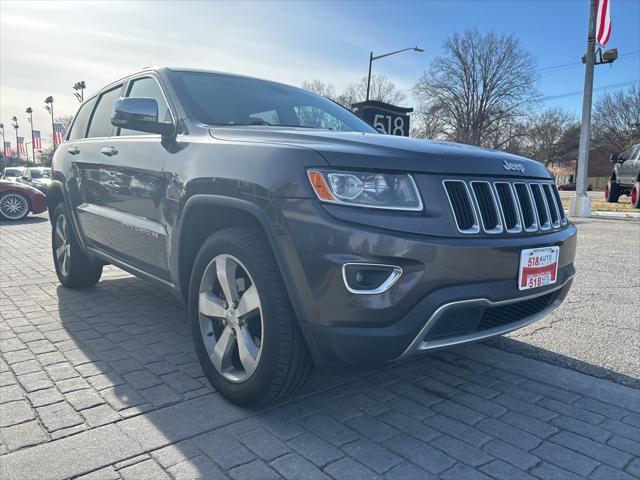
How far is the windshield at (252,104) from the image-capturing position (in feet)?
10.4

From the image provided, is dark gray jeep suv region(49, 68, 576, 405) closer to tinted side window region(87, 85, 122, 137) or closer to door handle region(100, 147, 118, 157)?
door handle region(100, 147, 118, 157)

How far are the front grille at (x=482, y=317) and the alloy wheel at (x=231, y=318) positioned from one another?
814 mm

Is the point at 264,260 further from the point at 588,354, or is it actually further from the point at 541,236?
the point at 588,354

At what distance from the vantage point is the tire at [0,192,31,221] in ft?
40.8

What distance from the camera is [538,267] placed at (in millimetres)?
2502

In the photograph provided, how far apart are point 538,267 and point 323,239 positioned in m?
1.18

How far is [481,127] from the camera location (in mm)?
49250

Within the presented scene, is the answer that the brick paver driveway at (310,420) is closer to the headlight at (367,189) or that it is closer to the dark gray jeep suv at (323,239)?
the dark gray jeep suv at (323,239)

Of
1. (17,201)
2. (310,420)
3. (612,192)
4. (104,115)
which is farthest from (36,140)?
(310,420)

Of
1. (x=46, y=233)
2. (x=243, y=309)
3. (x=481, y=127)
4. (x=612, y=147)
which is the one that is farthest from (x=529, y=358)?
(x=612, y=147)

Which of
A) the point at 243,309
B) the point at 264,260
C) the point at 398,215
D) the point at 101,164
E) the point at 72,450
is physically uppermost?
the point at 101,164

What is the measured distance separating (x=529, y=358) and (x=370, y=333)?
5.84 ft

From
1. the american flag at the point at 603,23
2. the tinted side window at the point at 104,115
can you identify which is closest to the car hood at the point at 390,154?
the tinted side window at the point at 104,115

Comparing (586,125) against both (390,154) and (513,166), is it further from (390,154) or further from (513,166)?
(390,154)
